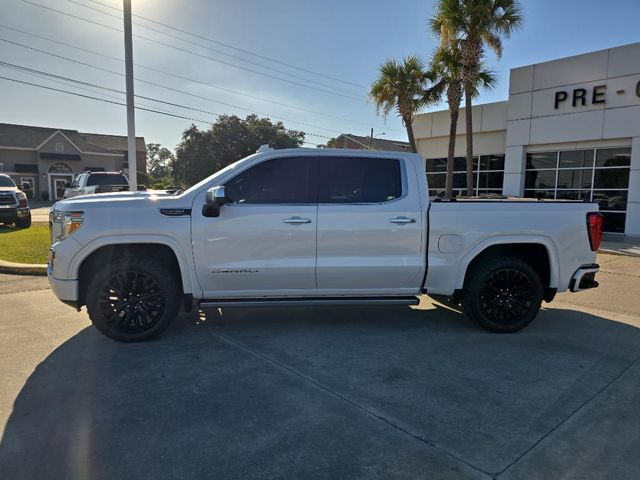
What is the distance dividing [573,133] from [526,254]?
533 inches

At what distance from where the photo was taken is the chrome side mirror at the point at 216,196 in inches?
176

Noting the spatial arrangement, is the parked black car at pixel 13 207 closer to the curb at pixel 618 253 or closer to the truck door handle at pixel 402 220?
the truck door handle at pixel 402 220

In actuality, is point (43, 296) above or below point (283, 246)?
below

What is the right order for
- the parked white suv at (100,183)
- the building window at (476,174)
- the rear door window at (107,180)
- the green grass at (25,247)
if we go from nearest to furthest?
the green grass at (25,247) < the parked white suv at (100,183) < the rear door window at (107,180) < the building window at (476,174)

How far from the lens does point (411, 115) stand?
19703mm

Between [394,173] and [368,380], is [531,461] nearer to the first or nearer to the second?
[368,380]

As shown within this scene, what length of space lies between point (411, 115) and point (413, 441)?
1823 cm

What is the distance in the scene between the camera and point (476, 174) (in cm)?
2075

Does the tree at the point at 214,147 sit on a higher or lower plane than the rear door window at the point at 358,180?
higher

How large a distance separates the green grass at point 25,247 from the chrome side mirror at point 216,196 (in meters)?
6.20

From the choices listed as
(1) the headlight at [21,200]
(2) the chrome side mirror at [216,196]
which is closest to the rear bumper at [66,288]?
(2) the chrome side mirror at [216,196]

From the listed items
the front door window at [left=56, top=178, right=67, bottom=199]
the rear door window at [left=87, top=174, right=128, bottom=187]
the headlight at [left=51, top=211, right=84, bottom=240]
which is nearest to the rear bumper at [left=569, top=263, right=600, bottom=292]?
the headlight at [left=51, top=211, right=84, bottom=240]

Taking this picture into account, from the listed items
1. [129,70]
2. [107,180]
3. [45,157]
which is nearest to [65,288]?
[129,70]

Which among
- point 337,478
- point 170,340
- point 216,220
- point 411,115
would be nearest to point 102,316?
point 170,340
